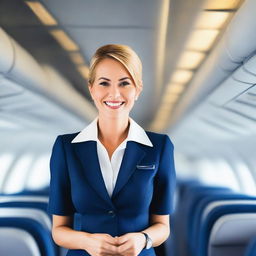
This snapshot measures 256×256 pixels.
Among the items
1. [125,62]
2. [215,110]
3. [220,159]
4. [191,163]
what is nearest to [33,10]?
[125,62]

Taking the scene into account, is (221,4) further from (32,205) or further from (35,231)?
(32,205)

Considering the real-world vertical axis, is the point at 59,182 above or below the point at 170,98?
below

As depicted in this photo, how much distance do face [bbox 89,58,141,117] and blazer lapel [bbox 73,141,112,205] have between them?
191mm

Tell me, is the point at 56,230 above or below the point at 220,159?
below

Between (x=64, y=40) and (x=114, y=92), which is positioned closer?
(x=114, y=92)

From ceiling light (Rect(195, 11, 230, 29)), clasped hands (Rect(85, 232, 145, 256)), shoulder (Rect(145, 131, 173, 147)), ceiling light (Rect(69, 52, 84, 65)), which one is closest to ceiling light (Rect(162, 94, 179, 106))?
ceiling light (Rect(69, 52, 84, 65))

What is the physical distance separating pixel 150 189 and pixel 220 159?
925cm

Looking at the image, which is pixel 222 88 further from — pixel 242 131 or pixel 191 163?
pixel 191 163

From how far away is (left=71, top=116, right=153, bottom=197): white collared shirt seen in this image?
1.68 metres

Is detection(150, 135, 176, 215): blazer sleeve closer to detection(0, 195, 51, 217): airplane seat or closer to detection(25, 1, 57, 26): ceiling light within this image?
detection(25, 1, 57, 26): ceiling light

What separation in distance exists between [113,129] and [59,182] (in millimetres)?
309

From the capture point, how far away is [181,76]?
5.39 meters

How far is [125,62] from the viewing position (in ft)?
5.07

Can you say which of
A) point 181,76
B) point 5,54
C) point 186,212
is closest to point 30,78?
point 5,54
